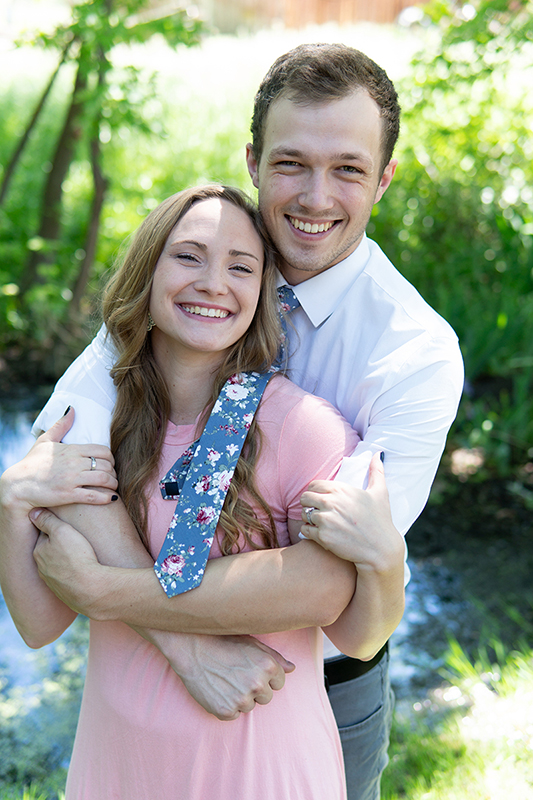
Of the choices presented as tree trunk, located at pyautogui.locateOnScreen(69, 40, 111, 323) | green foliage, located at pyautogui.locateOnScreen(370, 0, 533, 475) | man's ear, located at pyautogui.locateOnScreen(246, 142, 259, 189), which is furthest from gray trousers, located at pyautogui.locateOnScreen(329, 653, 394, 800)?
tree trunk, located at pyautogui.locateOnScreen(69, 40, 111, 323)

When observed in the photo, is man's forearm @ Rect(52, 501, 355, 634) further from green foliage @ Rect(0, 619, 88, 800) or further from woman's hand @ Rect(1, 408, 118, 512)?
green foliage @ Rect(0, 619, 88, 800)

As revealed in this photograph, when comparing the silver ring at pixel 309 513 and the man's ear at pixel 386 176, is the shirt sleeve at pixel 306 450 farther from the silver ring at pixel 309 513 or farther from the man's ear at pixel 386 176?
the man's ear at pixel 386 176

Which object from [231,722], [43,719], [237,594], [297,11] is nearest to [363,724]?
[231,722]

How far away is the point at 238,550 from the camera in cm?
152

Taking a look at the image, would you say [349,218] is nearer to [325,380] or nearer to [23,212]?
[325,380]

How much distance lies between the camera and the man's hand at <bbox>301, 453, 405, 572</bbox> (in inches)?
53.4

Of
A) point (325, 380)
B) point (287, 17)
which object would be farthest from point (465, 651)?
point (287, 17)

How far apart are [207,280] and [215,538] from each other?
54 centimetres

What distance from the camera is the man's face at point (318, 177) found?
1.72 m

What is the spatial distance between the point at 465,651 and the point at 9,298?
457 cm

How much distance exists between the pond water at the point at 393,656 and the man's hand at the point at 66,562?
5.81ft

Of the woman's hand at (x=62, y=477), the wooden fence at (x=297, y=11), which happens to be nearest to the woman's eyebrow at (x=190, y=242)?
the woman's hand at (x=62, y=477)

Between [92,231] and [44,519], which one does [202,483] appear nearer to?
[44,519]

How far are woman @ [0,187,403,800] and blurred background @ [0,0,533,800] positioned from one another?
58 centimetres
